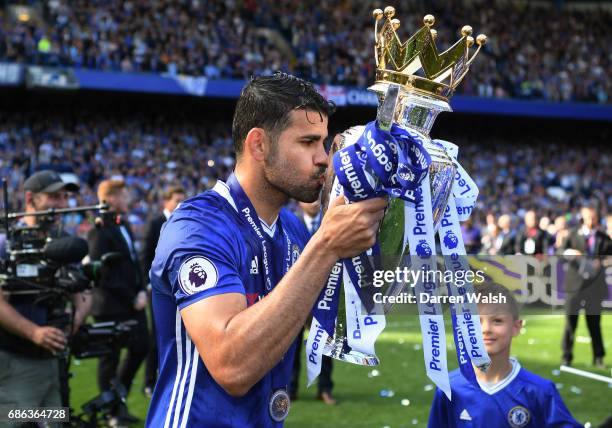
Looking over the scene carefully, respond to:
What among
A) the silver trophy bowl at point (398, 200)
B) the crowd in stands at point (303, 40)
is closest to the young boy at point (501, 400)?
the silver trophy bowl at point (398, 200)

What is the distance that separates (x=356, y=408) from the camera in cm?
805

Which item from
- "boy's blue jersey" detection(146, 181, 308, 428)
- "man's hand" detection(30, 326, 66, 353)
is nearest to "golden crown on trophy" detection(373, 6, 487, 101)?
"boy's blue jersey" detection(146, 181, 308, 428)

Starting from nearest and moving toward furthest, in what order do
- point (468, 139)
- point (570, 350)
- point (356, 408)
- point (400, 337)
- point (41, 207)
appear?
1. point (41, 207)
2. point (356, 408)
3. point (570, 350)
4. point (400, 337)
5. point (468, 139)

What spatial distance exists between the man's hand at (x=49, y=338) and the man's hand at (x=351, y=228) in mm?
3559

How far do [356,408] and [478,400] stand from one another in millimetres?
4442

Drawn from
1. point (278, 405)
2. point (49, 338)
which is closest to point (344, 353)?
point (278, 405)

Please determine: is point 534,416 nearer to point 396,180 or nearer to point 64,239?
point 396,180

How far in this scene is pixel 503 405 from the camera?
12.2ft

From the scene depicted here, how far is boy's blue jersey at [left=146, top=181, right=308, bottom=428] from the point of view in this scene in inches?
86.5

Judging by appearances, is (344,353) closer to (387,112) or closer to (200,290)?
(200,290)

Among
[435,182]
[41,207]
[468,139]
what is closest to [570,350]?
[41,207]

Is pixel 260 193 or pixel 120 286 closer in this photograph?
pixel 260 193

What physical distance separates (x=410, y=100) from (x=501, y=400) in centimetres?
186

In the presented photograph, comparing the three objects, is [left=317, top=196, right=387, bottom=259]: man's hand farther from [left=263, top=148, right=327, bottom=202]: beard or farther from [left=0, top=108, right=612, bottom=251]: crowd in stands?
[left=0, top=108, right=612, bottom=251]: crowd in stands
